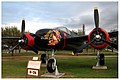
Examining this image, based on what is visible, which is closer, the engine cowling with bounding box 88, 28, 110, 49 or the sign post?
the sign post

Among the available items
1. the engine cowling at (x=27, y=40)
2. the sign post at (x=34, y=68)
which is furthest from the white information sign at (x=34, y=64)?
the engine cowling at (x=27, y=40)

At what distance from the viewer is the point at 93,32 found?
13.9m

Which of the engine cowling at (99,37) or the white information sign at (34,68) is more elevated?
the engine cowling at (99,37)

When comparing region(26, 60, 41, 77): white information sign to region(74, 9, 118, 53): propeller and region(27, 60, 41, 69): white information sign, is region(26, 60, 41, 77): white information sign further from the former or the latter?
region(74, 9, 118, 53): propeller

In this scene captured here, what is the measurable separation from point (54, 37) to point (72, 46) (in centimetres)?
324

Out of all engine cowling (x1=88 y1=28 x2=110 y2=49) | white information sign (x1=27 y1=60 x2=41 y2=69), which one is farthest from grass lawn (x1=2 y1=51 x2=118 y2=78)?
white information sign (x1=27 y1=60 x2=41 y2=69)

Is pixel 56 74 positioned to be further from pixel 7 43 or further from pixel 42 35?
pixel 7 43

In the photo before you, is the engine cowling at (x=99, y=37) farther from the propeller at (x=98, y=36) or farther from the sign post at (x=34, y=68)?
the sign post at (x=34, y=68)

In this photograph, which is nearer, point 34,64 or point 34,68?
point 34,68

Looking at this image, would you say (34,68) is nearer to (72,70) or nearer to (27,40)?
(27,40)

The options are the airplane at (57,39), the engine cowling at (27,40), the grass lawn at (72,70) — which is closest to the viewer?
the grass lawn at (72,70)

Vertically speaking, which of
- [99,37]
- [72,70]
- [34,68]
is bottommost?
[72,70]

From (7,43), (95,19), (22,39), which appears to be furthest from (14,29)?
(95,19)

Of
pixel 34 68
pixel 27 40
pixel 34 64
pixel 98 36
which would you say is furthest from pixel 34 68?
pixel 98 36
